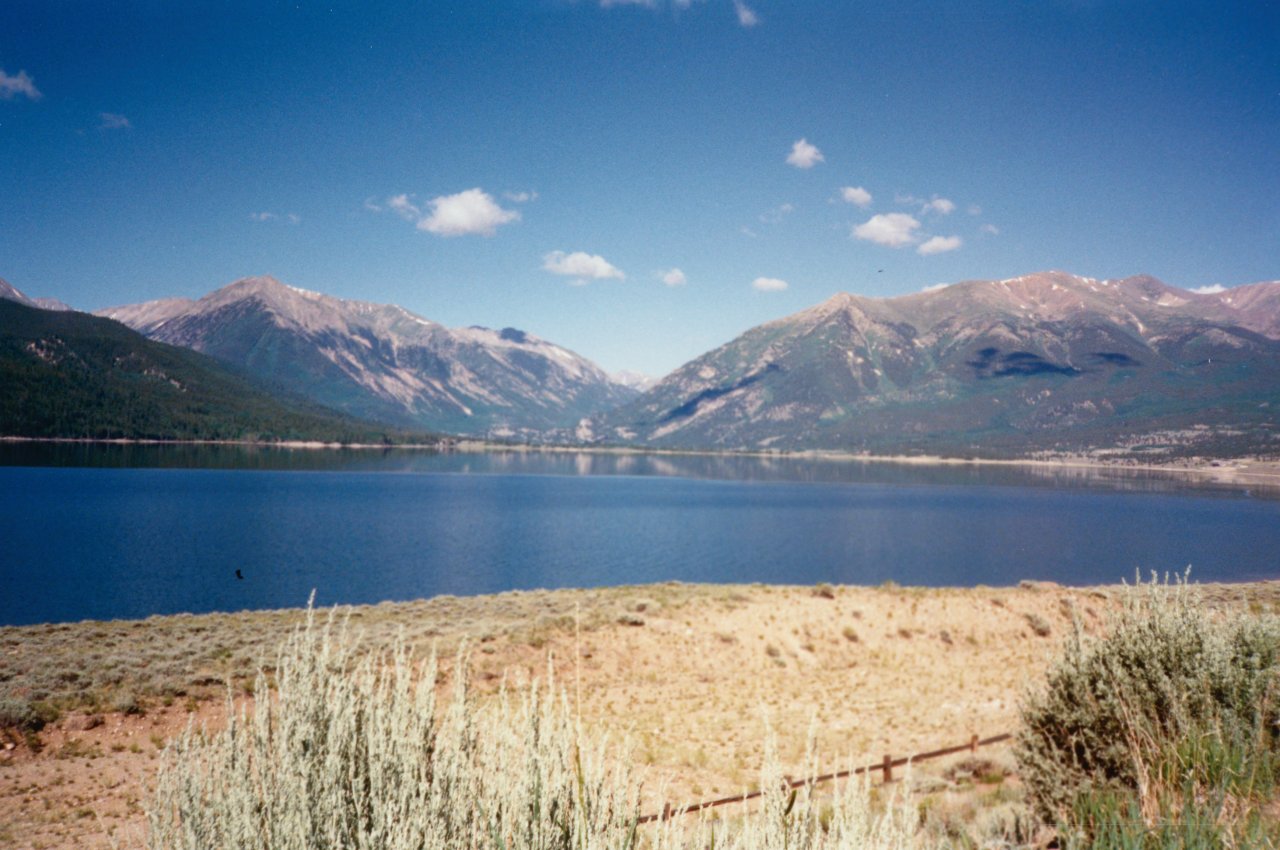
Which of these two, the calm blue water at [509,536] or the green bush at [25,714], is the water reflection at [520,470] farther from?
the green bush at [25,714]

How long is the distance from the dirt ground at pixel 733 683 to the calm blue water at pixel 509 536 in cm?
2154

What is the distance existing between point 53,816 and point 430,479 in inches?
5023

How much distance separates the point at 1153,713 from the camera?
21.9ft

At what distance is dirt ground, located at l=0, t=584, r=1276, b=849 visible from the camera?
38.3ft

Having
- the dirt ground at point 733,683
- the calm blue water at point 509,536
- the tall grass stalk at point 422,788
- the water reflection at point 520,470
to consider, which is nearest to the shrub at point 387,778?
the tall grass stalk at point 422,788

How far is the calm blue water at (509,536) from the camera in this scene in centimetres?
4481

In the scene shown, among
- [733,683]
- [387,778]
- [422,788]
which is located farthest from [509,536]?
[422,788]

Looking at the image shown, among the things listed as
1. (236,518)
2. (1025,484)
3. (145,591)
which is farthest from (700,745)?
(1025,484)

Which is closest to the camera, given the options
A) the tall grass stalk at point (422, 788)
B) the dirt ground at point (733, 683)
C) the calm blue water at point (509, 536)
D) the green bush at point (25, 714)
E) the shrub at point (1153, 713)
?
the tall grass stalk at point (422, 788)

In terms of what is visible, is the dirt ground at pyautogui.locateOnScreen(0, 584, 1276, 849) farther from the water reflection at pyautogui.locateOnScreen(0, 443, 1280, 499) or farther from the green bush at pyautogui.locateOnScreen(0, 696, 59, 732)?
the water reflection at pyautogui.locateOnScreen(0, 443, 1280, 499)

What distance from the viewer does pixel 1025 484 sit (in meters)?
148

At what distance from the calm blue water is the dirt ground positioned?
70.7 ft

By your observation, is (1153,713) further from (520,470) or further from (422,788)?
(520,470)

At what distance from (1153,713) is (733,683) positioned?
1547cm
